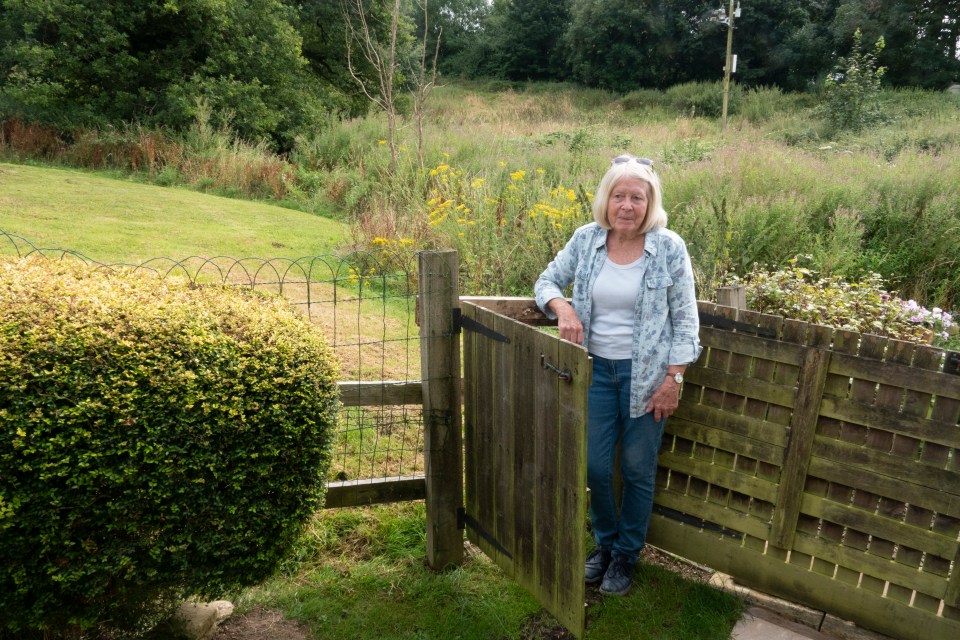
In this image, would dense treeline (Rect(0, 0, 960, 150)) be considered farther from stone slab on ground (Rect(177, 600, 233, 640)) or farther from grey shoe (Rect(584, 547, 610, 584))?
stone slab on ground (Rect(177, 600, 233, 640))

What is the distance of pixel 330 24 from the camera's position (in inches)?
861

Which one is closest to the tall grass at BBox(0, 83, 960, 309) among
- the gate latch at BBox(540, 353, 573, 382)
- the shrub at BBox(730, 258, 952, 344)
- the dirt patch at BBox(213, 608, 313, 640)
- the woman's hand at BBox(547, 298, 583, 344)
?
the shrub at BBox(730, 258, 952, 344)

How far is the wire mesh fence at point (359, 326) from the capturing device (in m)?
4.04

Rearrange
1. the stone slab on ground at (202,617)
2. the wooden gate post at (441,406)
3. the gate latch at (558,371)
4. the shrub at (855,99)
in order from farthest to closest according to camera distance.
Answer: the shrub at (855,99)
the wooden gate post at (441,406)
the stone slab on ground at (202,617)
the gate latch at (558,371)

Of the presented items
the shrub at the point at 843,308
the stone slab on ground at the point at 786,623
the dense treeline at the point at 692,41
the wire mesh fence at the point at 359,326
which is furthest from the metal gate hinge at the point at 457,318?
the dense treeline at the point at 692,41

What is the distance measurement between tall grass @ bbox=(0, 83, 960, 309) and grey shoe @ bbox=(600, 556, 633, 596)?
10.2 ft

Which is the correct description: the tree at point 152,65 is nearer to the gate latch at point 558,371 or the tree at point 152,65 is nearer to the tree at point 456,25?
the gate latch at point 558,371

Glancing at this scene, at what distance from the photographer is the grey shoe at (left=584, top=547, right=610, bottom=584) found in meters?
3.40

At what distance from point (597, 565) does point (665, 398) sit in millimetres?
989

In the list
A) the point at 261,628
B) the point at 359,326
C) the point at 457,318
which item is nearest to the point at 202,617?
the point at 261,628

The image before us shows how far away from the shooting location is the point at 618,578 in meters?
3.34

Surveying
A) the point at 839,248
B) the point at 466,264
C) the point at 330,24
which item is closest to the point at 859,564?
the point at 839,248

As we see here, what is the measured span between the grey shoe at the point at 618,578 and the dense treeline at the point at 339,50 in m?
7.73

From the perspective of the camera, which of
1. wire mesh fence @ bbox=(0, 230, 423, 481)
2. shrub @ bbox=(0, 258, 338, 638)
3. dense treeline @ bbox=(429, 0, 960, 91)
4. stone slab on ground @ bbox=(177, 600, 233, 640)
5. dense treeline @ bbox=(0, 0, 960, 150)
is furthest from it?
dense treeline @ bbox=(429, 0, 960, 91)
